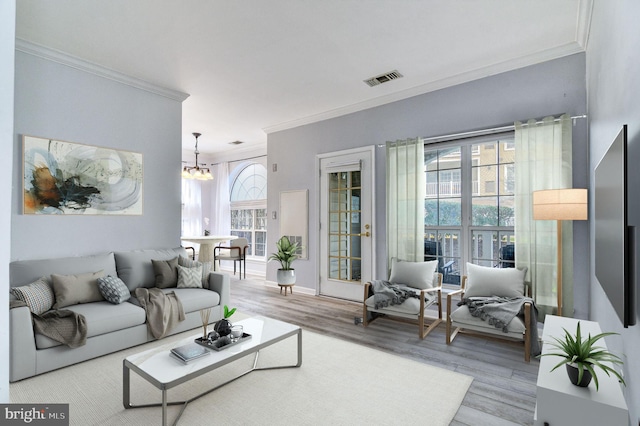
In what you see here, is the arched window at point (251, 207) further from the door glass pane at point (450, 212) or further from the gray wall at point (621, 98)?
the gray wall at point (621, 98)

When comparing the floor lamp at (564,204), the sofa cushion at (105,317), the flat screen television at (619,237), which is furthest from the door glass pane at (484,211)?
the sofa cushion at (105,317)

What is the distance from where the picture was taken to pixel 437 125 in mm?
4082

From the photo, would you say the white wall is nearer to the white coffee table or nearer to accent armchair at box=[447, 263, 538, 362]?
the white coffee table

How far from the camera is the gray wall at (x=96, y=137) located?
3.21 m

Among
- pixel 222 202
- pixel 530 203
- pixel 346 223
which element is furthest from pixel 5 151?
pixel 222 202

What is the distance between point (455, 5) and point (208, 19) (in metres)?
2.05

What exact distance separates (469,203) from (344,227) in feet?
6.04

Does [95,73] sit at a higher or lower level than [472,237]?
higher

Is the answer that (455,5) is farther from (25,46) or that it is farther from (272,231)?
(272,231)

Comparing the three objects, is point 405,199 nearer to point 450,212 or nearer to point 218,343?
point 450,212

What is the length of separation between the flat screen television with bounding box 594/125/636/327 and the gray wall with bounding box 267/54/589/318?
192 cm

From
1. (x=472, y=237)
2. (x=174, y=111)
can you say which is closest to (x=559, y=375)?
(x=472, y=237)

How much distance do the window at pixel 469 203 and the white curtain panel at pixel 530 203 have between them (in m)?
0.28

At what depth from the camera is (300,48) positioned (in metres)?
3.28
